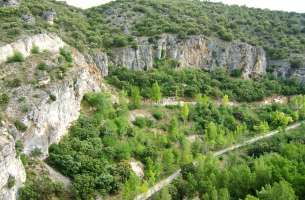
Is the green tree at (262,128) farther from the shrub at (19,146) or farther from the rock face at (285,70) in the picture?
the shrub at (19,146)

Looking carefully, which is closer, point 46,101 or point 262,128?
point 46,101

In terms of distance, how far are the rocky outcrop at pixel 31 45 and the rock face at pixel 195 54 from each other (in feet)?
71.5

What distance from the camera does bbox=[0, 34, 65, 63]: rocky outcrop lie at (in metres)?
78.4

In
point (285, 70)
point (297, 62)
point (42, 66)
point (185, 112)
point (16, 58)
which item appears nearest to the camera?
point (16, 58)

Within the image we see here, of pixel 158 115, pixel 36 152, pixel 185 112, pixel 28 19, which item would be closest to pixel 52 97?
pixel 36 152

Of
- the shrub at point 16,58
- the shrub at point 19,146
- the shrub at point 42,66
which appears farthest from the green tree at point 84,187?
the shrub at point 16,58

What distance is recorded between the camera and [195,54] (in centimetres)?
12394

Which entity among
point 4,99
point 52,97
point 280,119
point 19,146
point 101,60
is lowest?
point 280,119

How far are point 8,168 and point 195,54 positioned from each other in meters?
72.3

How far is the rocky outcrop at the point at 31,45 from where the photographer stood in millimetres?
78381

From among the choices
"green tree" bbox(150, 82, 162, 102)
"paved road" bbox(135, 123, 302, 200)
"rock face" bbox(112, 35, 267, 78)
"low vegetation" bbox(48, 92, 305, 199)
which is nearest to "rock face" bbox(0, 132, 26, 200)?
"low vegetation" bbox(48, 92, 305, 199)

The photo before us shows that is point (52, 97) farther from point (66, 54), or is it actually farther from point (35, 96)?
point (66, 54)

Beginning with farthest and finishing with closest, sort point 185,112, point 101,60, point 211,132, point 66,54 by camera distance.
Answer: point 101,60 < point 185,112 < point 211,132 < point 66,54

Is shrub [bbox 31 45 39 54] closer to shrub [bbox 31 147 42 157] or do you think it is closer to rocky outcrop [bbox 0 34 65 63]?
rocky outcrop [bbox 0 34 65 63]
